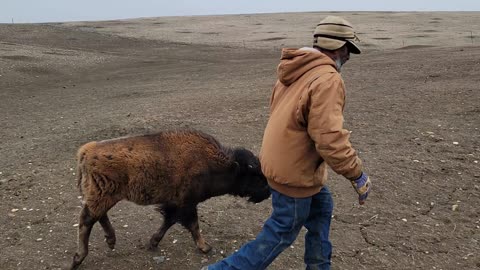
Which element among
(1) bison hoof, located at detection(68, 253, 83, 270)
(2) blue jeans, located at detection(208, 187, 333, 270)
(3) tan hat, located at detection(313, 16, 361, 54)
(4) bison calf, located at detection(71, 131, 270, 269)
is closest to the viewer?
(3) tan hat, located at detection(313, 16, 361, 54)

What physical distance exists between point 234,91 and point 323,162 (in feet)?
29.7

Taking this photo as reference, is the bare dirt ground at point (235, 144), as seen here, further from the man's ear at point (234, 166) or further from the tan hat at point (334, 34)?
the tan hat at point (334, 34)

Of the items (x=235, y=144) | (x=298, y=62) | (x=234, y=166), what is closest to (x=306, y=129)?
(x=298, y=62)

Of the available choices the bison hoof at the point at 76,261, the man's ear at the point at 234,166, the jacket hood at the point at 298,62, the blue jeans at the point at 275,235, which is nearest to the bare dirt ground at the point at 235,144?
the bison hoof at the point at 76,261

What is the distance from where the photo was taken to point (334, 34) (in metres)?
3.41

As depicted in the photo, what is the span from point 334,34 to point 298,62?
0.29m

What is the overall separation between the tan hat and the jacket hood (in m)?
0.08

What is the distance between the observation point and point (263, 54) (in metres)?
22.8

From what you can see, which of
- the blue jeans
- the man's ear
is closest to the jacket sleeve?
the blue jeans

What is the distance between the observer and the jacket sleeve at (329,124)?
3.19 metres

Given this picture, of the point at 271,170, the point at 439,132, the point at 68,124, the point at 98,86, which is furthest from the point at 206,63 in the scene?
the point at 271,170

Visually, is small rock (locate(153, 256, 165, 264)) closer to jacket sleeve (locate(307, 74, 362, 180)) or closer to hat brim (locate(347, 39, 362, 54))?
jacket sleeve (locate(307, 74, 362, 180))

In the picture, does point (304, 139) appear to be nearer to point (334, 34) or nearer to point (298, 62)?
point (298, 62)

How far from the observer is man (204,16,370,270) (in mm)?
3225
